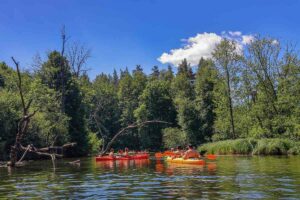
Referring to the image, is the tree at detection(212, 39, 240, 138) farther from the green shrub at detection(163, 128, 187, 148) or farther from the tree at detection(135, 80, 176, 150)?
the tree at detection(135, 80, 176, 150)

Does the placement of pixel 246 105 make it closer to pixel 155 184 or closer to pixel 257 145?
pixel 257 145

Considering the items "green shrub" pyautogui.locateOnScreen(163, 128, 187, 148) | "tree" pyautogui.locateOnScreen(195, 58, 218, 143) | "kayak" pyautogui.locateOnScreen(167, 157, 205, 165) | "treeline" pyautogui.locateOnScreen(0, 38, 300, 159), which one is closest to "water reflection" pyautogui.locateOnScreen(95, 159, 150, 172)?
"kayak" pyautogui.locateOnScreen(167, 157, 205, 165)

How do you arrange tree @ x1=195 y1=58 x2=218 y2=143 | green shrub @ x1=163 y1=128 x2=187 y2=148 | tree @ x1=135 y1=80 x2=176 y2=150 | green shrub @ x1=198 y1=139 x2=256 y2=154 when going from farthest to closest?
1. tree @ x1=135 y1=80 x2=176 y2=150
2. green shrub @ x1=163 y1=128 x2=187 y2=148
3. tree @ x1=195 y1=58 x2=218 y2=143
4. green shrub @ x1=198 y1=139 x2=256 y2=154

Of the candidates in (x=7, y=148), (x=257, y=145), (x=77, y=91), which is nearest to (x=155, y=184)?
(x=257, y=145)

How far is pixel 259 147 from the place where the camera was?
125ft

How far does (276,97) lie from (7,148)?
2953 centimetres

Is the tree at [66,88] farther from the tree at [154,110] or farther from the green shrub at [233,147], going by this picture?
the tree at [154,110]

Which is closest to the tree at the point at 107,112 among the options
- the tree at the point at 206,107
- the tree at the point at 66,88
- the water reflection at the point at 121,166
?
the tree at the point at 206,107

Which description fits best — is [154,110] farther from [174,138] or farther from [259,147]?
A: [259,147]

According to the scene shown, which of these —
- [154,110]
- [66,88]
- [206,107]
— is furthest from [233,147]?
[154,110]

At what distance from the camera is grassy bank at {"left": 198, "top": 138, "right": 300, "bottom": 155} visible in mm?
37906

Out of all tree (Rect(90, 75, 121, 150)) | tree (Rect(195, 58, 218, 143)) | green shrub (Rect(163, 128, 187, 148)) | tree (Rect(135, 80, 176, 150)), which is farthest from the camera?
tree (Rect(90, 75, 121, 150))

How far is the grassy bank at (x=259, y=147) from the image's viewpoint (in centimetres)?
3791

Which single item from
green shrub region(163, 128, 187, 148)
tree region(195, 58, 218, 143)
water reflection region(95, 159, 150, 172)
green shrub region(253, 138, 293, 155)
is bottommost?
water reflection region(95, 159, 150, 172)
